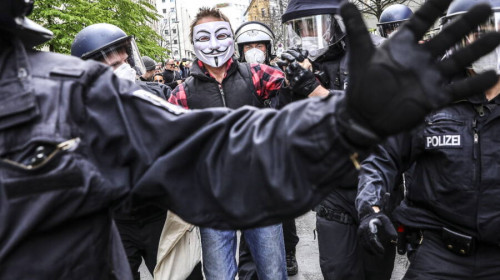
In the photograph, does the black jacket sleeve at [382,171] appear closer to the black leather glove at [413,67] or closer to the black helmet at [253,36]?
Answer: the black leather glove at [413,67]

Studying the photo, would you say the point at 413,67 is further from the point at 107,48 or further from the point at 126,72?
the point at 107,48

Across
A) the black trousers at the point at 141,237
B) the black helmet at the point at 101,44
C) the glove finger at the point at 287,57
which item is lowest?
the black trousers at the point at 141,237

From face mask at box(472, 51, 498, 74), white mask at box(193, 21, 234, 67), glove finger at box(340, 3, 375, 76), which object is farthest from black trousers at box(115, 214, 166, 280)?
glove finger at box(340, 3, 375, 76)

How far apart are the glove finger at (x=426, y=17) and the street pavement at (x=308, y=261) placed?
3.51m

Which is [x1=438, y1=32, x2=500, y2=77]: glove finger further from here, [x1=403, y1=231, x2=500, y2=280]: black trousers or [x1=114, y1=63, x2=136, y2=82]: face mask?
[x1=114, y1=63, x2=136, y2=82]: face mask

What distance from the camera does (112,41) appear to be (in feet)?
13.6

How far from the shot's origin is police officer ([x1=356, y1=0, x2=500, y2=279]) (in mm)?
2699

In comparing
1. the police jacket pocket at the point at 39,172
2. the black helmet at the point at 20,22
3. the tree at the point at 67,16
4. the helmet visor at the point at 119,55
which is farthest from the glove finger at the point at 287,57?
the tree at the point at 67,16

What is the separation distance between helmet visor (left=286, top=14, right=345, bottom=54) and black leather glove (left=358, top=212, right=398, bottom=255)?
4.46 ft

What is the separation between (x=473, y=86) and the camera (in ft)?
4.08

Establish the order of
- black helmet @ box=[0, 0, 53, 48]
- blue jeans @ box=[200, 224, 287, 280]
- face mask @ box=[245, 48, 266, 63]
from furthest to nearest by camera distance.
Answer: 1. face mask @ box=[245, 48, 266, 63]
2. blue jeans @ box=[200, 224, 287, 280]
3. black helmet @ box=[0, 0, 53, 48]

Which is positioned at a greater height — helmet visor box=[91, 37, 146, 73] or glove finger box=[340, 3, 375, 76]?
glove finger box=[340, 3, 375, 76]

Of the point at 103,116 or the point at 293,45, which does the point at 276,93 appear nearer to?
the point at 293,45

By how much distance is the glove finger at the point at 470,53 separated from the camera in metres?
1.21
